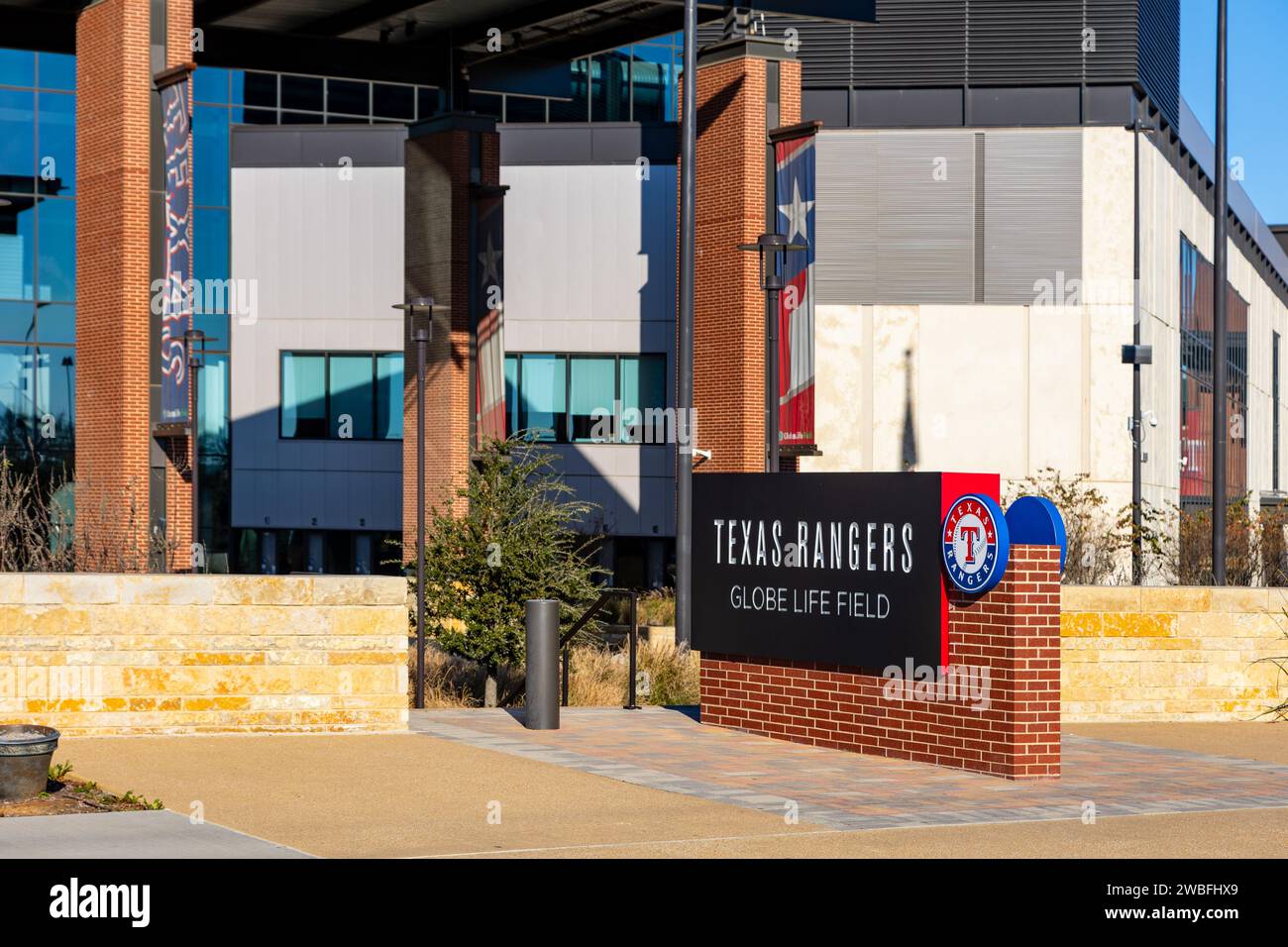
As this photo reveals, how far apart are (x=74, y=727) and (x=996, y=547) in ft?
25.6

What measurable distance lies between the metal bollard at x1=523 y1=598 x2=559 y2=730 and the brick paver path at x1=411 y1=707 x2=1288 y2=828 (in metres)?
0.18

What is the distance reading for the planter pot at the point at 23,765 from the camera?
447 inches

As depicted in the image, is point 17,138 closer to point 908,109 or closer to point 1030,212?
point 908,109

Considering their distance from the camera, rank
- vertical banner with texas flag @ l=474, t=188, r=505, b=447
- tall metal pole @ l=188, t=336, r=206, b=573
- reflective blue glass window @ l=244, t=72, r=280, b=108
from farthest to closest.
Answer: reflective blue glass window @ l=244, t=72, r=280, b=108
vertical banner with texas flag @ l=474, t=188, r=505, b=447
tall metal pole @ l=188, t=336, r=206, b=573

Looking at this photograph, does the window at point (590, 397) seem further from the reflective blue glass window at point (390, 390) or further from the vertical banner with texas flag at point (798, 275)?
the vertical banner with texas flag at point (798, 275)

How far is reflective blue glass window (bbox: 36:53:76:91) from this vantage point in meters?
46.4

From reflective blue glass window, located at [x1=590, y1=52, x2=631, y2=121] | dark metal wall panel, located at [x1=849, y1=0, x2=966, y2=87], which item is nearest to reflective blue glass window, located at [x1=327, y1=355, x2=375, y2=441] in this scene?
dark metal wall panel, located at [x1=849, y1=0, x2=966, y2=87]


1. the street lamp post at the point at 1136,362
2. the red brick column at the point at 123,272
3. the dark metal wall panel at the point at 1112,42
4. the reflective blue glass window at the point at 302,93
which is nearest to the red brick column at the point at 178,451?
the red brick column at the point at 123,272

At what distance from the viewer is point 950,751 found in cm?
1412

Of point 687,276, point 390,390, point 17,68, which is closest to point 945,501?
point 687,276

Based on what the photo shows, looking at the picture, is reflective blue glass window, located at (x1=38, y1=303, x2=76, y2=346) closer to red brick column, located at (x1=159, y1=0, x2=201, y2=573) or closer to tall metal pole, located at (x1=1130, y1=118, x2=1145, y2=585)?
red brick column, located at (x1=159, y1=0, x2=201, y2=573)

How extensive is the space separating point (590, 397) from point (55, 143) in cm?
1625
